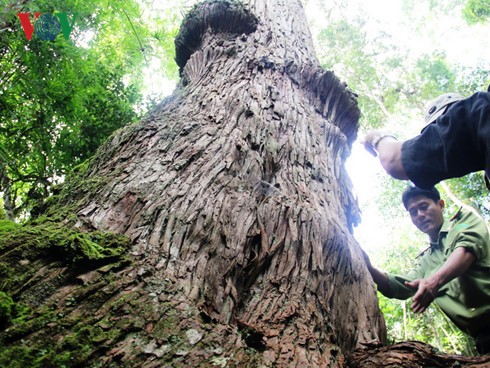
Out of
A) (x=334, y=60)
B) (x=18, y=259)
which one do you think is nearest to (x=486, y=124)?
(x=18, y=259)

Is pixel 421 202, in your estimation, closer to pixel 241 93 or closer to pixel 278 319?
pixel 241 93

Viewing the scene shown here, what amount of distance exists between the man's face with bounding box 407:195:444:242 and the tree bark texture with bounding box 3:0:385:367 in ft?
3.03

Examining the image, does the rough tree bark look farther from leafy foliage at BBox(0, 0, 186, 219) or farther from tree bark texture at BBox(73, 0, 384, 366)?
leafy foliage at BBox(0, 0, 186, 219)

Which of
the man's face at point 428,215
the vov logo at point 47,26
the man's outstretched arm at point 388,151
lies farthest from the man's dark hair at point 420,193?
the vov logo at point 47,26

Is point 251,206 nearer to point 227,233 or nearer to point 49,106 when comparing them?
point 227,233

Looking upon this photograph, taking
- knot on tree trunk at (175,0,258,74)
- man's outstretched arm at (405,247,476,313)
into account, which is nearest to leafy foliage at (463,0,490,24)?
knot on tree trunk at (175,0,258,74)

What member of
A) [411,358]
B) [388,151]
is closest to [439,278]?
[388,151]

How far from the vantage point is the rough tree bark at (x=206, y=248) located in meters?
1.01

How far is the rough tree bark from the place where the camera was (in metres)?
1.01

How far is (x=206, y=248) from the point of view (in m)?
1.45

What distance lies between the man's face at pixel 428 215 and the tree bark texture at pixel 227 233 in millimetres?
923

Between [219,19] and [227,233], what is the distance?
7.64 feet

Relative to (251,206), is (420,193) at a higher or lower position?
higher

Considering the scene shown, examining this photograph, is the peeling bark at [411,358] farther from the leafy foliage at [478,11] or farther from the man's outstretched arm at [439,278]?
the leafy foliage at [478,11]
